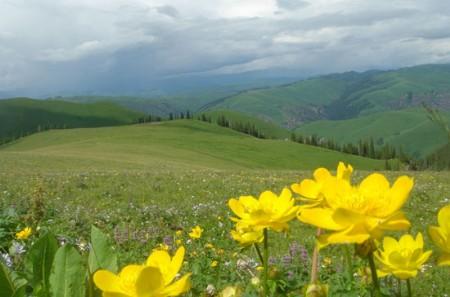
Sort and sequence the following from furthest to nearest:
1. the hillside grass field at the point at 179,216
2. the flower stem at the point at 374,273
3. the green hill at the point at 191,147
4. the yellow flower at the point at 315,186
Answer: the green hill at the point at 191,147 → the hillside grass field at the point at 179,216 → the yellow flower at the point at 315,186 → the flower stem at the point at 374,273

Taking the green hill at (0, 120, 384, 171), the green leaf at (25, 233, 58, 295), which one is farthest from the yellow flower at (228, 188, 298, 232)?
the green hill at (0, 120, 384, 171)

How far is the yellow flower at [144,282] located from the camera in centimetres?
127

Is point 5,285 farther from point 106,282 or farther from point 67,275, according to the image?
point 106,282

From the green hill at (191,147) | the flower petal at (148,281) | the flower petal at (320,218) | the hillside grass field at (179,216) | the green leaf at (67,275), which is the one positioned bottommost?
the green hill at (191,147)

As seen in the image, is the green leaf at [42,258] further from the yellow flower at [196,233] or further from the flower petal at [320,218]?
the yellow flower at [196,233]

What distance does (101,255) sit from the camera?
2.01 m

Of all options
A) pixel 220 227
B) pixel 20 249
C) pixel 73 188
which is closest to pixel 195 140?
pixel 73 188

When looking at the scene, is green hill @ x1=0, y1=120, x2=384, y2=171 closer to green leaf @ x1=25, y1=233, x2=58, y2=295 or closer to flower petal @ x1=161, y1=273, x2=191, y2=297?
green leaf @ x1=25, y1=233, x2=58, y2=295

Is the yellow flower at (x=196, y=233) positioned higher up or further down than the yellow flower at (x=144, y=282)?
further down

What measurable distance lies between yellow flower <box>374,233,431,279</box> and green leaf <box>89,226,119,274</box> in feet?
3.16

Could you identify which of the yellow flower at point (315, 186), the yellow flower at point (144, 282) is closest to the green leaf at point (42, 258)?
the yellow flower at point (144, 282)

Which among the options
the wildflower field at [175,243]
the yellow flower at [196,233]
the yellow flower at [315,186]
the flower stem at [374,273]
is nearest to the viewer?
the flower stem at [374,273]

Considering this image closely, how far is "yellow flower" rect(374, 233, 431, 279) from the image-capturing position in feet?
4.82

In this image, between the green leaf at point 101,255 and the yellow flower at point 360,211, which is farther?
the green leaf at point 101,255
